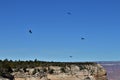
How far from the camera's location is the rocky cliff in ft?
206

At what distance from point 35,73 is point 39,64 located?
230 cm

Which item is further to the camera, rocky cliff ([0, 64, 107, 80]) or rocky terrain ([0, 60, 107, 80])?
rocky cliff ([0, 64, 107, 80])

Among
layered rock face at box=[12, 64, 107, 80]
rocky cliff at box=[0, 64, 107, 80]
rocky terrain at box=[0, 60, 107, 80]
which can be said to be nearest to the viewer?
rocky terrain at box=[0, 60, 107, 80]

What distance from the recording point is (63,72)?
66500 mm

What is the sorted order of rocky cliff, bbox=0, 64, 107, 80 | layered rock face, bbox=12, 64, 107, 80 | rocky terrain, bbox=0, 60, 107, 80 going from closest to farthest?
1. rocky terrain, bbox=0, 60, 107, 80
2. rocky cliff, bbox=0, 64, 107, 80
3. layered rock face, bbox=12, 64, 107, 80

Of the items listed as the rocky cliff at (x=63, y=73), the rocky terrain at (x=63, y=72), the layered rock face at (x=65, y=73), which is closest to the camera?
the rocky terrain at (x=63, y=72)

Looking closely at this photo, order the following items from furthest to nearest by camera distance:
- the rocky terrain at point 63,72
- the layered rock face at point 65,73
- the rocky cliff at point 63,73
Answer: the layered rock face at point 65,73
the rocky cliff at point 63,73
the rocky terrain at point 63,72

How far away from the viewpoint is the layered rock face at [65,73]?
6297 centimetres

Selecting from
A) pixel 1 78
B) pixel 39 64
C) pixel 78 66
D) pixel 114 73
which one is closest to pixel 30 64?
pixel 39 64

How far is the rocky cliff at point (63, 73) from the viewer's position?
6283cm

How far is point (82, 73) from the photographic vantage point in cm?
6825

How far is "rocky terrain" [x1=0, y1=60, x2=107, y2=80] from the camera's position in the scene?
→ 62719 mm

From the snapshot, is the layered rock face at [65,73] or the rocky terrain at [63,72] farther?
the layered rock face at [65,73]

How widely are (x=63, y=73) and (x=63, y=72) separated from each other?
223 mm
